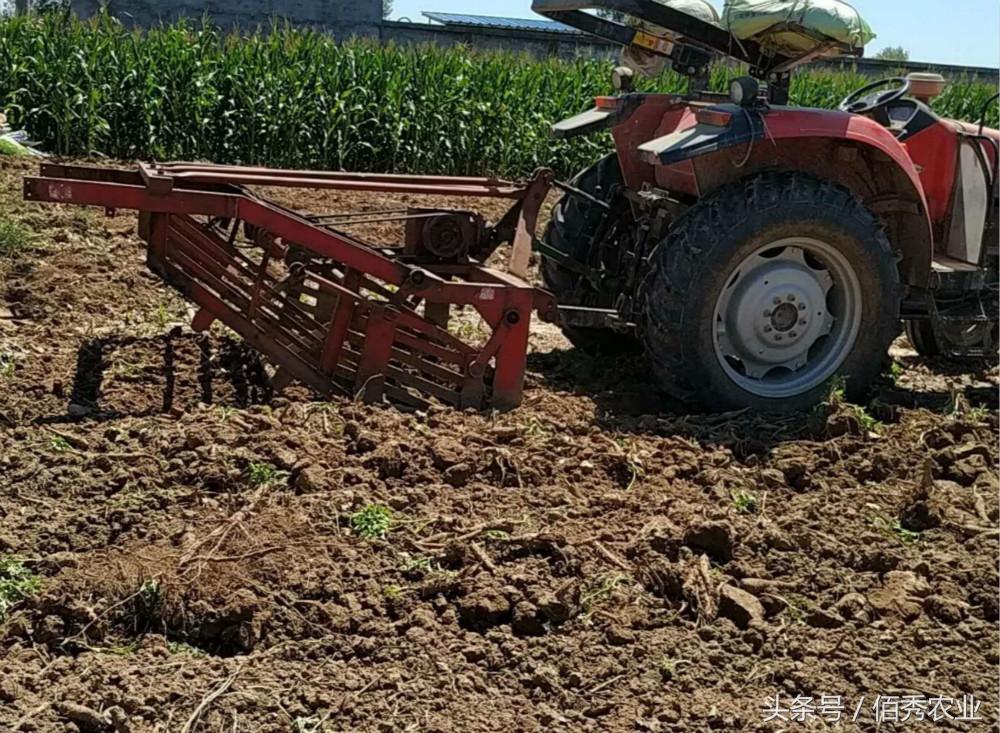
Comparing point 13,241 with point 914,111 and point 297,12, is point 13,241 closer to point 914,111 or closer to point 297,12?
point 914,111

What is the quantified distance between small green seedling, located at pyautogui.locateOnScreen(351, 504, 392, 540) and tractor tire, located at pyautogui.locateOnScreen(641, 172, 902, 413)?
1.75 m

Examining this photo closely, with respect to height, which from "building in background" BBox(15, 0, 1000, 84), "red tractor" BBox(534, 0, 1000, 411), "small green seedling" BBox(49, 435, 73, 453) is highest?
"building in background" BBox(15, 0, 1000, 84)

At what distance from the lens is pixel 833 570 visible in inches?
153

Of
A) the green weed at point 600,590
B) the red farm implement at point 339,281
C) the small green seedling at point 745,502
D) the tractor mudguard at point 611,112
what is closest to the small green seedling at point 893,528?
the small green seedling at point 745,502

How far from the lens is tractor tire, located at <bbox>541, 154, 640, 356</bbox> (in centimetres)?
616

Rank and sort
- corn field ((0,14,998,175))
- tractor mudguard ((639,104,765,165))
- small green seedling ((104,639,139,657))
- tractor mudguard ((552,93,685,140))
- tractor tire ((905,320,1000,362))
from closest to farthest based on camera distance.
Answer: small green seedling ((104,639,139,657))
tractor mudguard ((639,104,765,165))
tractor mudguard ((552,93,685,140))
tractor tire ((905,320,1000,362))
corn field ((0,14,998,175))

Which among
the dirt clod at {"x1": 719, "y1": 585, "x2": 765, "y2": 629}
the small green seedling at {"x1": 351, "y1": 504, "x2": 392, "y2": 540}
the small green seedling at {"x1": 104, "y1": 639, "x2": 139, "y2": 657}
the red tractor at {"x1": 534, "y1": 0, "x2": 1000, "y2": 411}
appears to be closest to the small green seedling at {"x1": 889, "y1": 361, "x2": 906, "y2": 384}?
the red tractor at {"x1": 534, "y1": 0, "x2": 1000, "y2": 411}

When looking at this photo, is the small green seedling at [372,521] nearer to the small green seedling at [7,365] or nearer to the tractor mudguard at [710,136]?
the tractor mudguard at [710,136]

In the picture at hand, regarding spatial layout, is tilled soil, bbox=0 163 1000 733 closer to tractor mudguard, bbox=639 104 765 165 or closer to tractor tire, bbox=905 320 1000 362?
tractor tire, bbox=905 320 1000 362

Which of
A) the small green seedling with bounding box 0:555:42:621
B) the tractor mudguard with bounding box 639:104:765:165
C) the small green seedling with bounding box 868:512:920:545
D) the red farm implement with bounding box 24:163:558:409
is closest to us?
the small green seedling with bounding box 0:555:42:621

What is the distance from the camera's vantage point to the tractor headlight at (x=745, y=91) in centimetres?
521

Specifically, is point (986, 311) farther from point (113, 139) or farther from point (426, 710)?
point (113, 139)

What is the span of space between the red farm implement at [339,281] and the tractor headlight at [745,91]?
3.64 feet

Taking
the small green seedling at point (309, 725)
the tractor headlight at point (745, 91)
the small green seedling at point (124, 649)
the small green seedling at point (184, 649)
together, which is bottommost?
the small green seedling at point (124, 649)
